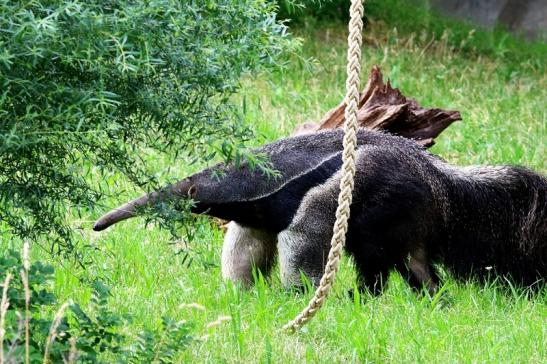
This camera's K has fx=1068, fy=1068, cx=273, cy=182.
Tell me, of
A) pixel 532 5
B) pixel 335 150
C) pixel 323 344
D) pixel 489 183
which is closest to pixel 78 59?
pixel 323 344

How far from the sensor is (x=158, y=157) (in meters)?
9.73

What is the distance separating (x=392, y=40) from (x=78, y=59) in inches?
446

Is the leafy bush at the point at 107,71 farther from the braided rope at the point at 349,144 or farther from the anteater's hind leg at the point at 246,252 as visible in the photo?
the anteater's hind leg at the point at 246,252

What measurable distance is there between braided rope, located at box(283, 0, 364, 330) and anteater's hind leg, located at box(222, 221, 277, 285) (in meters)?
1.99

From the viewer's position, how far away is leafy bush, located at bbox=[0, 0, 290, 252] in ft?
13.4

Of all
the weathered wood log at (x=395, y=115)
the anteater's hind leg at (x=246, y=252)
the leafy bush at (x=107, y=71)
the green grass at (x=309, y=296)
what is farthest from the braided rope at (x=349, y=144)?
the weathered wood log at (x=395, y=115)

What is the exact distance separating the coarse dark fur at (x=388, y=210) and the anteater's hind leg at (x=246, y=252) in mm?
14

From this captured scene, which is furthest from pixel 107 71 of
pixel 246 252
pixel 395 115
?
pixel 395 115

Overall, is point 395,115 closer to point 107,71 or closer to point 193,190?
point 193,190

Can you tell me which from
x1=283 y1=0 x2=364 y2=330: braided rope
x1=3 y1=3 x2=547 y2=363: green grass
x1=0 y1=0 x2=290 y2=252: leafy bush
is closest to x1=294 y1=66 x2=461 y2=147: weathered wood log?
x1=3 y1=3 x2=547 y2=363: green grass

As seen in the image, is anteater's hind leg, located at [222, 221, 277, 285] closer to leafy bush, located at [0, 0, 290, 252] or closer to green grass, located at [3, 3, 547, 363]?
green grass, located at [3, 3, 547, 363]

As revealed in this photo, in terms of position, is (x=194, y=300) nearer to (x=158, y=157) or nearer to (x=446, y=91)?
(x=158, y=157)

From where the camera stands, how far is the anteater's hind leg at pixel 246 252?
7.29 meters

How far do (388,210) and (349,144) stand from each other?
1907 millimetres
